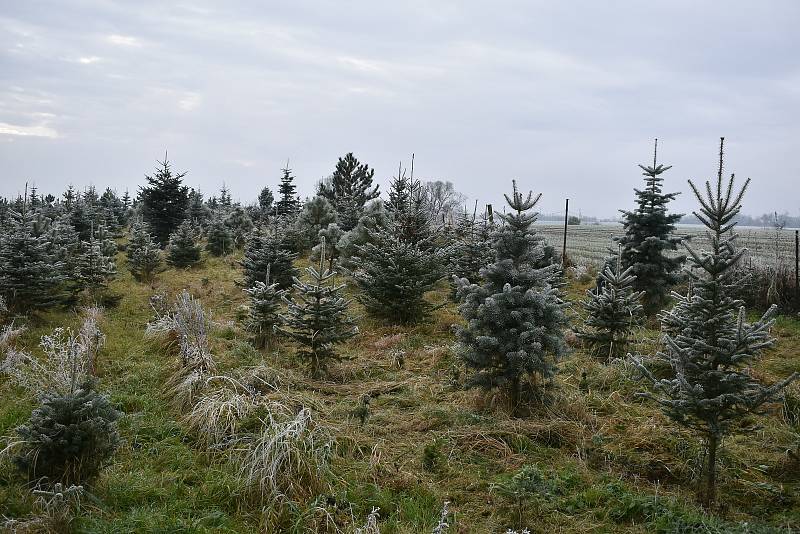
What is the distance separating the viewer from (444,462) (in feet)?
18.2

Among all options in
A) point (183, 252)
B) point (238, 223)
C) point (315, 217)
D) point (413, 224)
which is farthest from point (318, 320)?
point (238, 223)

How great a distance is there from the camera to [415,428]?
21.2 ft

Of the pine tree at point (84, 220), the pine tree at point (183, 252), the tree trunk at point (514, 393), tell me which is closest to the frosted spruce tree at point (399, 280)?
the tree trunk at point (514, 393)

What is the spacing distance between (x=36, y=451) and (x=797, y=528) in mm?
6484

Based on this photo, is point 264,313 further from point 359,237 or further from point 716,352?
point 359,237

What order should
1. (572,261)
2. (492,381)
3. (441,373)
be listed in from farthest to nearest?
(572,261), (441,373), (492,381)

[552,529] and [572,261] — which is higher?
[572,261]

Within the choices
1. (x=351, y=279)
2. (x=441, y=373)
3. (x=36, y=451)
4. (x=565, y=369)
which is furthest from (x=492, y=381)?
(x=351, y=279)

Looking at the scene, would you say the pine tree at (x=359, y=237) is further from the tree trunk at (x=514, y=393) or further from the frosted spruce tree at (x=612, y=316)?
the tree trunk at (x=514, y=393)

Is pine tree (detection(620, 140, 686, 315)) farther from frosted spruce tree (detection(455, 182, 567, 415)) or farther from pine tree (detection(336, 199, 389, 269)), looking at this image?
pine tree (detection(336, 199, 389, 269))

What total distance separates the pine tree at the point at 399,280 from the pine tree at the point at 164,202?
62.0ft

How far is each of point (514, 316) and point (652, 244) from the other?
22.0ft

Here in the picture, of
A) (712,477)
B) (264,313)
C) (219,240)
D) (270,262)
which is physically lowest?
(712,477)

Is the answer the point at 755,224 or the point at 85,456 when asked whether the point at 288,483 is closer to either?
the point at 85,456
